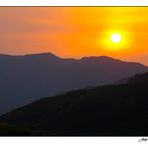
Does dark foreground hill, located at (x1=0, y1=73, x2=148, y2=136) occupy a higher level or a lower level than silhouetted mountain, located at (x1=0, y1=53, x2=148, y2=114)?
lower

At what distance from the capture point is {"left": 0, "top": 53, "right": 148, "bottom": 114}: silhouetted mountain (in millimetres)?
115438

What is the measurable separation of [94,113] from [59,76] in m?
63.4

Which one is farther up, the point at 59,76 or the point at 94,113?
the point at 59,76

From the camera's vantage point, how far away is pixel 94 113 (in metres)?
69.6

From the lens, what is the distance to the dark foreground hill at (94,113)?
6353 centimetres

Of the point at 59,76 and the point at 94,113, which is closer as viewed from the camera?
the point at 94,113

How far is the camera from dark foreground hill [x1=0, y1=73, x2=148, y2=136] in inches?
2501

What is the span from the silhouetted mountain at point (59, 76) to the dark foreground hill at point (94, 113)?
26.5 meters

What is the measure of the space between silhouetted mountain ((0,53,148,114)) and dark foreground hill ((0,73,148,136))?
26498mm

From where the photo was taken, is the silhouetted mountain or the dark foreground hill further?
the silhouetted mountain
